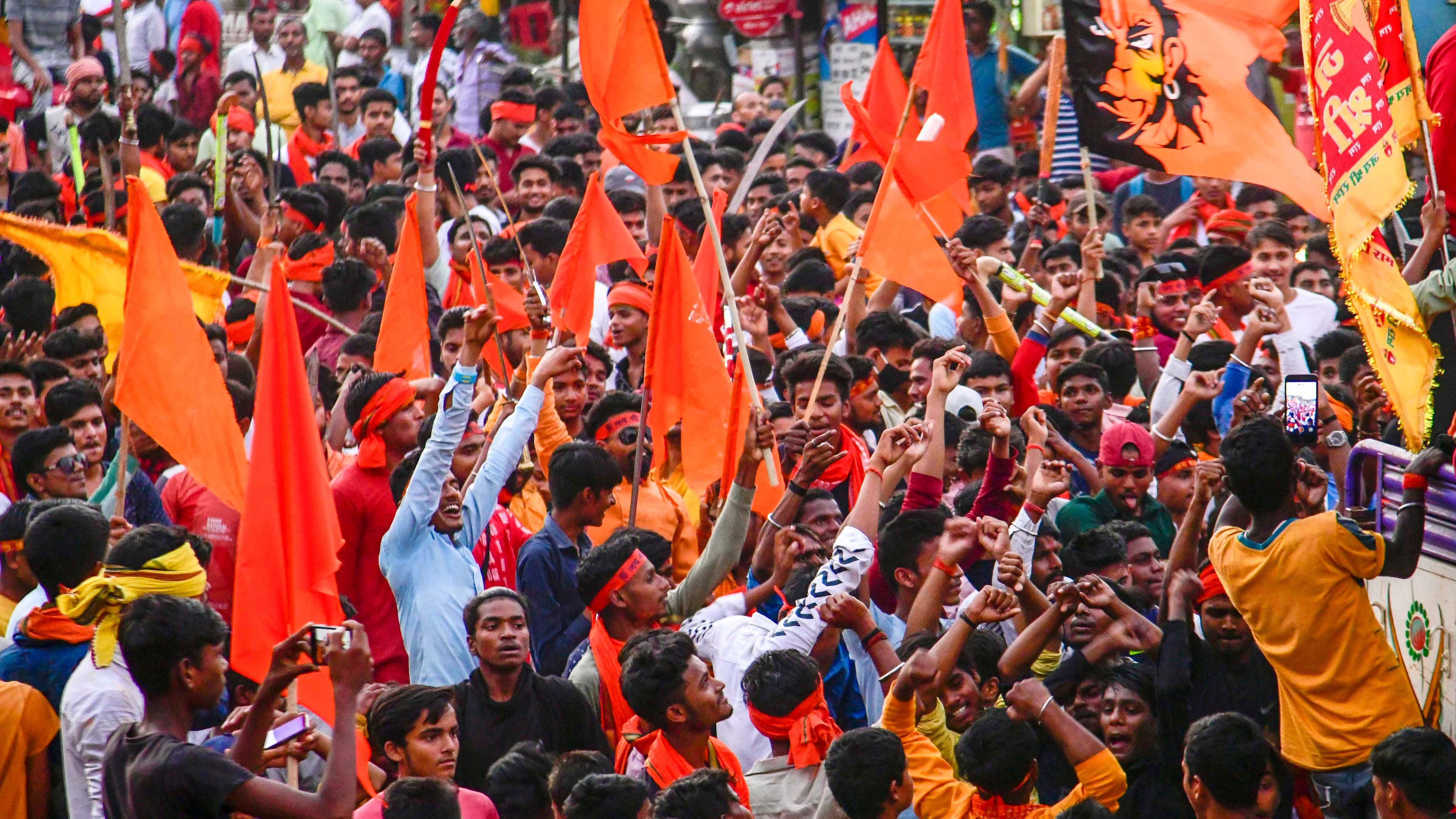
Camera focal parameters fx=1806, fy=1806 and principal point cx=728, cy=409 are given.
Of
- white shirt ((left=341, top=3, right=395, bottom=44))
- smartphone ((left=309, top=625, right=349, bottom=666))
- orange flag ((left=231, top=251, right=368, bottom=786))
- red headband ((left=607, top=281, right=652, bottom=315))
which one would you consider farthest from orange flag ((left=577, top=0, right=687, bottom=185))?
white shirt ((left=341, top=3, right=395, bottom=44))

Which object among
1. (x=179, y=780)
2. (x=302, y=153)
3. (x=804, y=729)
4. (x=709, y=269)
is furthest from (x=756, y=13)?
(x=179, y=780)

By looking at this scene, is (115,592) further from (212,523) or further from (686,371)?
(686,371)

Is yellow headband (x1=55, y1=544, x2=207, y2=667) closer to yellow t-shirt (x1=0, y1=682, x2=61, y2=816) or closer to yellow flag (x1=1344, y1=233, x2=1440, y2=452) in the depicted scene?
yellow t-shirt (x1=0, y1=682, x2=61, y2=816)

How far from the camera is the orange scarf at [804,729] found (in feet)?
16.8

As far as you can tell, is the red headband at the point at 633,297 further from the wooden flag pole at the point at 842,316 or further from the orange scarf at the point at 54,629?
the orange scarf at the point at 54,629

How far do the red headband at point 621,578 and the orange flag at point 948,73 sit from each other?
3263 millimetres

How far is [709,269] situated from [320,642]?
4.42 metres

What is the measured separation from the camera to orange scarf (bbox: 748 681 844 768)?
5.13 m

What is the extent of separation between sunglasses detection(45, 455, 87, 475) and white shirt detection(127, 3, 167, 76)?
1115 centimetres

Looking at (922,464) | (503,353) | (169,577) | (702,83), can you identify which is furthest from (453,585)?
(702,83)

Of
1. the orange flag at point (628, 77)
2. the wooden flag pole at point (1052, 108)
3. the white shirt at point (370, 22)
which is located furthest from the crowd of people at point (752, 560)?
the white shirt at point (370, 22)

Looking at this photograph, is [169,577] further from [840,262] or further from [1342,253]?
[840,262]

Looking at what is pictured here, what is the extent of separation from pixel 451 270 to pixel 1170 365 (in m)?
3.81

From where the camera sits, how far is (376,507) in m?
6.21
